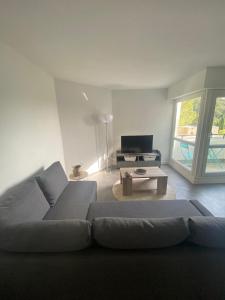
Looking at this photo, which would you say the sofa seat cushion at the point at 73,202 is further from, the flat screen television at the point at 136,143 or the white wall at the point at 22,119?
the flat screen television at the point at 136,143

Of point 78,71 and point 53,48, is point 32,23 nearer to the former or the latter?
point 53,48

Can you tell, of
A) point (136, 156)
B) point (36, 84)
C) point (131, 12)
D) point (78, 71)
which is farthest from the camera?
point (136, 156)

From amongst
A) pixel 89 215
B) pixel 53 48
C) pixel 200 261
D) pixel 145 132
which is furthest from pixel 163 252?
pixel 145 132

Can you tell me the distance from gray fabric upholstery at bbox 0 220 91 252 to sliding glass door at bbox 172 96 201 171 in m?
3.16

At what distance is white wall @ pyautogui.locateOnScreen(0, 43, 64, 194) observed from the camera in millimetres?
1602

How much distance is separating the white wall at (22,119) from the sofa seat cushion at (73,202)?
0.59m

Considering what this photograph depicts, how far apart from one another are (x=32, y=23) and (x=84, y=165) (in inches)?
115

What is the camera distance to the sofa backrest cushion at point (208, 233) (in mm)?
886

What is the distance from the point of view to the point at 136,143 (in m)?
4.18

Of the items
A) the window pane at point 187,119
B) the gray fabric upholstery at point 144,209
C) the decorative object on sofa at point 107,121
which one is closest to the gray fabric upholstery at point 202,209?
the gray fabric upholstery at point 144,209

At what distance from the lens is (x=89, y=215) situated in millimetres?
1591

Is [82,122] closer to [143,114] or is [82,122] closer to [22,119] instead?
[22,119]

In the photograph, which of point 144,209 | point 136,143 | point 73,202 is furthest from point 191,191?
point 73,202

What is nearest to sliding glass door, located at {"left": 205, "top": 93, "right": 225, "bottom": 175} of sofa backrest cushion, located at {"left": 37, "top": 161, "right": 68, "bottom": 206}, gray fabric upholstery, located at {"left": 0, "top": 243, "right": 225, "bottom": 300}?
gray fabric upholstery, located at {"left": 0, "top": 243, "right": 225, "bottom": 300}
